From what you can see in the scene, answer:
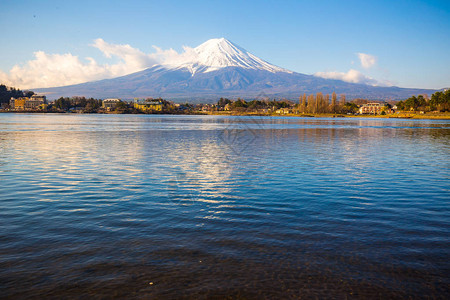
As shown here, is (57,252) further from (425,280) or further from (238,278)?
(425,280)

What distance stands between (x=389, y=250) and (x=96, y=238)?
7479 mm

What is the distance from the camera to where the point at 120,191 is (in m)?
15.3

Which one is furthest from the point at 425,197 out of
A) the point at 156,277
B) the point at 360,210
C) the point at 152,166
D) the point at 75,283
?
the point at 152,166

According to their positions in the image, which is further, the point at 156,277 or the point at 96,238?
the point at 96,238

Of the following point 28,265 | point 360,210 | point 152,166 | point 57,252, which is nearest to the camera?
point 28,265

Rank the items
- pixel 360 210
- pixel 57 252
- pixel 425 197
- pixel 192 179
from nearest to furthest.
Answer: pixel 57 252 → pixel 360 210 → pixel 425 197 → pixel 192 179

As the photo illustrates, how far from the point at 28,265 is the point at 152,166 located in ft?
49.3

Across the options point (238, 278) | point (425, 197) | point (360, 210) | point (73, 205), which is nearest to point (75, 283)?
point (238, 278)

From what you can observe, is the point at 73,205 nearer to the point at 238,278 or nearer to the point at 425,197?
the point at 238,278

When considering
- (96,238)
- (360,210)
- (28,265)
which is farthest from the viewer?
(360,210)

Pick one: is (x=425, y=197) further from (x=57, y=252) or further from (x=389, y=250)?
(x=57, y=252)

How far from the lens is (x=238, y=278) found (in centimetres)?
734

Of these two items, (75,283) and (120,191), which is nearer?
(75,283)

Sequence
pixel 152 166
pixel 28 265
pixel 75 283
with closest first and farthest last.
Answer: pixel 75 283
pixel 28 265
pixel 152 166
